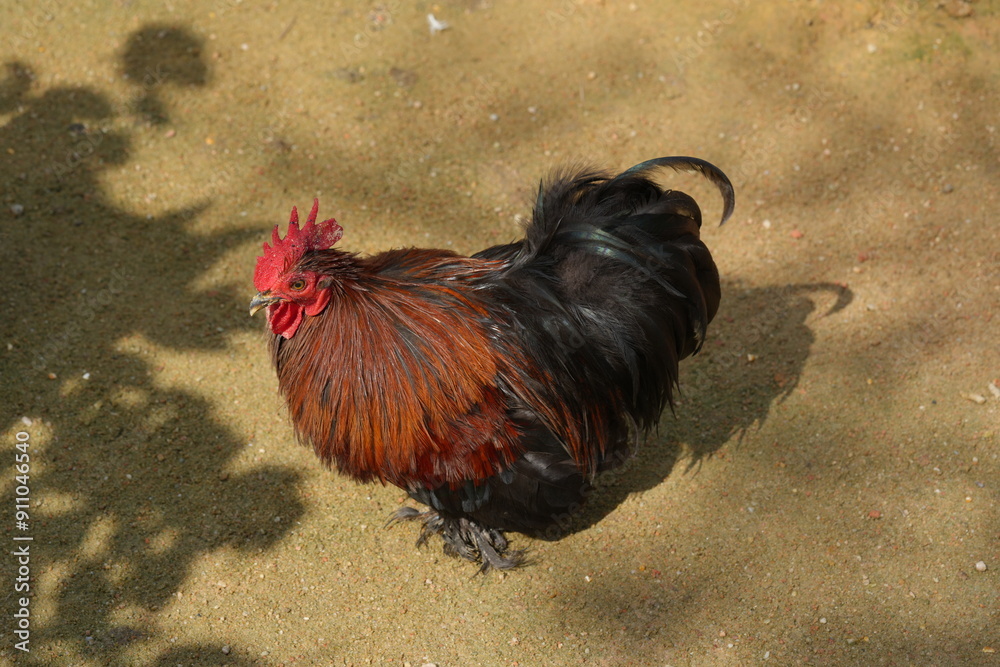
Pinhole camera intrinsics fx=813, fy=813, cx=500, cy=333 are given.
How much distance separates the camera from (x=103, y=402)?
509 centimetres

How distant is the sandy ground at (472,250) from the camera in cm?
430

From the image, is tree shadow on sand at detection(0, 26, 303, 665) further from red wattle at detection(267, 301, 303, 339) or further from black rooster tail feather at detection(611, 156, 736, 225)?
black rooster tail feather at detection(611, 156, 736, 225)

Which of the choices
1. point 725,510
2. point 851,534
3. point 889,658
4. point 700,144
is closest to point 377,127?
point 700,144

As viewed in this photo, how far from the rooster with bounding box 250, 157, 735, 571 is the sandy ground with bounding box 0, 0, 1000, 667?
86 cm

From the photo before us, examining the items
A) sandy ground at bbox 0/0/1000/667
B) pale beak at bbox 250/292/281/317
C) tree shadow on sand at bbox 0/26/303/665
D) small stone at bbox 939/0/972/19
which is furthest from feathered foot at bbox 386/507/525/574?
small stone at bbox 939/0/972/19

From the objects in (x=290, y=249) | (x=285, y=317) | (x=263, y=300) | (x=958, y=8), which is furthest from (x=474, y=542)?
(x=958, y=8)

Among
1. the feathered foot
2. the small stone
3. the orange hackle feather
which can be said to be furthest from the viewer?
the small stone

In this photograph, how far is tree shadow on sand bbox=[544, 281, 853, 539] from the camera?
4910 mm

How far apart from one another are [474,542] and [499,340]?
54.1 inches

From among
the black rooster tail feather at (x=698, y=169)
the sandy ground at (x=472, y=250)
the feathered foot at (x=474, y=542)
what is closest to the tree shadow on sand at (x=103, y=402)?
the sandy ground at (x=472, y=250)

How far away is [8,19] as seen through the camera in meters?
7.00

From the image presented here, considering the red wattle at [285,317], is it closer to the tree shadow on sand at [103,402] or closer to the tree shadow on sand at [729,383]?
the tree shadow on sand at [103,402]

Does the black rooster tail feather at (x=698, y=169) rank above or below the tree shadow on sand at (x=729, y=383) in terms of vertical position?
above

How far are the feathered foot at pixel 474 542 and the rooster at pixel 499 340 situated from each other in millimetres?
317
